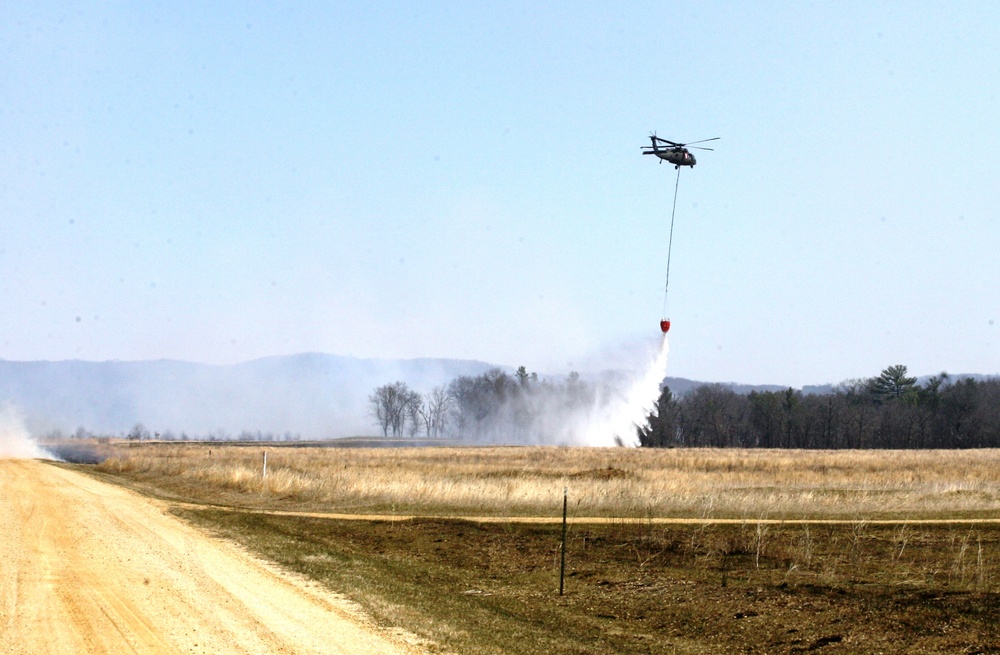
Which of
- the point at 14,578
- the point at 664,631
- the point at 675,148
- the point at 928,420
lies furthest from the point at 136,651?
the point at 928,420

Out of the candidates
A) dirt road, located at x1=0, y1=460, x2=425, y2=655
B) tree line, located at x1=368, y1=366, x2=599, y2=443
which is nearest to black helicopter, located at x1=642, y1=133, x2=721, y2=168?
dirt road, located at x1=0, y1=460, x2=425, y2=655

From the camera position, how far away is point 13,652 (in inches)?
424

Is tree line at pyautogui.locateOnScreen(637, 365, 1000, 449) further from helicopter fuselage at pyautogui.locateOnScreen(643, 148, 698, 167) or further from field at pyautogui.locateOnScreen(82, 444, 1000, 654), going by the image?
field at pyautogui.locateOnScreen(82, 444, 1000, 654)

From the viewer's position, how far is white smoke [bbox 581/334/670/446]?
89688 mm

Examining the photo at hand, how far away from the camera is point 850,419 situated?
139750 mm

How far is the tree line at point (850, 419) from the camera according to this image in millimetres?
131250

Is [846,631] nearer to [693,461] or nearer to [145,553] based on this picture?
[145,553]

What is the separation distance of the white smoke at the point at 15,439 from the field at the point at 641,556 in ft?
111

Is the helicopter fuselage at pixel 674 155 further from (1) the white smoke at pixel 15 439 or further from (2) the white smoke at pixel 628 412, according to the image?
(1) the white smoke at pixel 15 439

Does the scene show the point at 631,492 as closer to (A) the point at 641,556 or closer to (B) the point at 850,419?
(A) the point at 641,556

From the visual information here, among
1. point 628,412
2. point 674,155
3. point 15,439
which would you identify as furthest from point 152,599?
point 628,412

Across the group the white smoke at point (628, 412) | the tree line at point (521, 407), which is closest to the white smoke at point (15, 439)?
the white smoke at point (628, 412)

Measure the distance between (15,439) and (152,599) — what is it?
71.6 meters

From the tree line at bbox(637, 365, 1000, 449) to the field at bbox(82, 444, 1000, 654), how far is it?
89.5 metres
